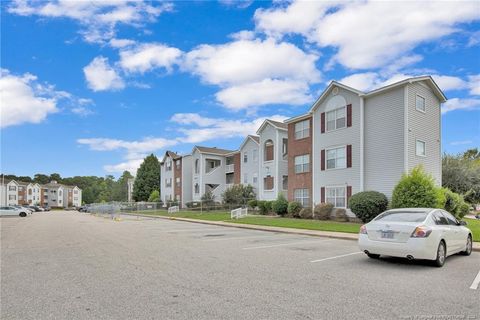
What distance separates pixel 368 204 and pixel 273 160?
15.2 meters

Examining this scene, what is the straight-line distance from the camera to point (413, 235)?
28.3 feet

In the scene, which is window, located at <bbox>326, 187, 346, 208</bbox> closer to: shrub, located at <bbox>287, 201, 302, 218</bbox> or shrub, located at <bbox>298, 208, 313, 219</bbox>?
shrub, located at <bbox>298, 208, 313, 219</bbox>

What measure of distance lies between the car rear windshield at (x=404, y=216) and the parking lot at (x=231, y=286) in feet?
3.75

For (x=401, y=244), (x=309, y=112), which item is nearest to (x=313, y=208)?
(x=309, y=112)

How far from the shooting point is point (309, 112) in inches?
1164

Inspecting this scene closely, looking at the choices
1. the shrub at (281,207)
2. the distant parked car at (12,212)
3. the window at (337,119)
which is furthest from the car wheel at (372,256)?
the distant parked car at (12,212)

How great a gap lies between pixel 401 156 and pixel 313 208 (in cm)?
801

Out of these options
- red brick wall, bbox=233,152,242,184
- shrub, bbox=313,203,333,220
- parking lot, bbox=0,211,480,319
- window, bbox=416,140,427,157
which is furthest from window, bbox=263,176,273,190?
parking lot, bbox=0,211,480,319

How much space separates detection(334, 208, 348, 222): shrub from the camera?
83.6 feet

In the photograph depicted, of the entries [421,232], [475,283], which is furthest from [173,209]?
[475,283]

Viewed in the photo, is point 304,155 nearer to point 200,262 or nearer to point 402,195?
point 402,195

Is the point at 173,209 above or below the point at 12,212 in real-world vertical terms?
above

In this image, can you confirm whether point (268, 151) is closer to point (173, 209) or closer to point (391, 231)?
point (173, 209)

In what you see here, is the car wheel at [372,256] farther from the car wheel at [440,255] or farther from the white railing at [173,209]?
the white railing at [173,209]
